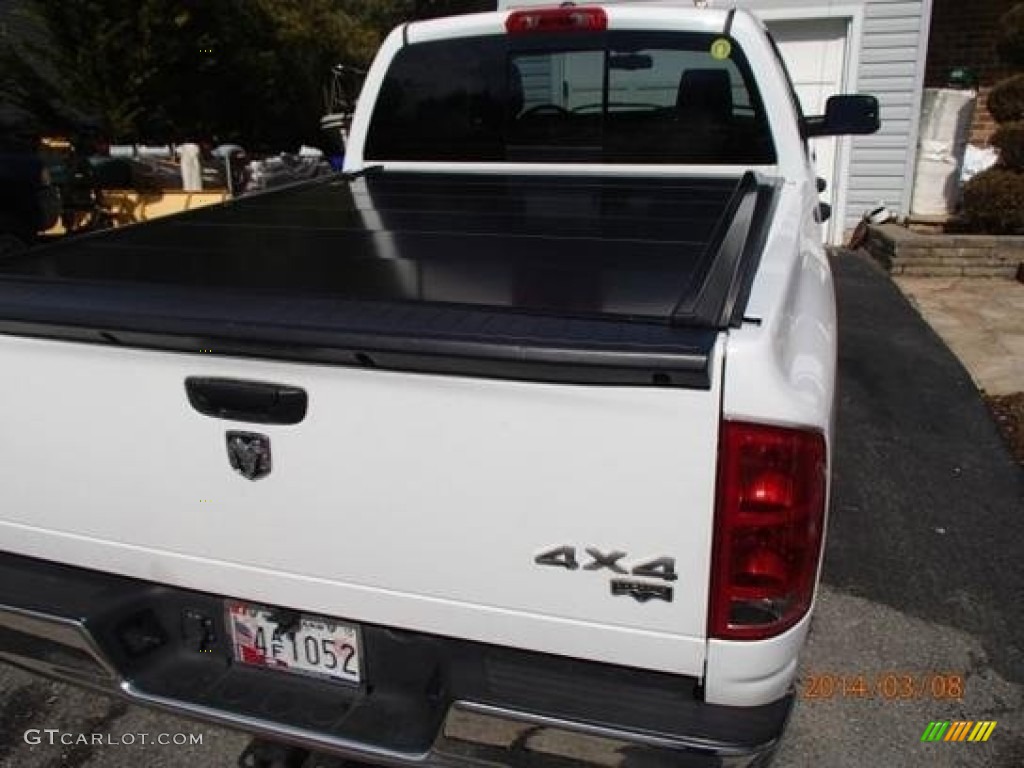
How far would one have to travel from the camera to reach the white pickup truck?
1558mm

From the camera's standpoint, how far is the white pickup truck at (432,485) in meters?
1.56

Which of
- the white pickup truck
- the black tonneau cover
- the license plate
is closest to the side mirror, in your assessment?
the black tonneau cover

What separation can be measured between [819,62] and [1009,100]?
2.07 meters

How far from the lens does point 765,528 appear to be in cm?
158

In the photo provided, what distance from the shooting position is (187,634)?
2.07m

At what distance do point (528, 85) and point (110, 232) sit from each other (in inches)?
72.9

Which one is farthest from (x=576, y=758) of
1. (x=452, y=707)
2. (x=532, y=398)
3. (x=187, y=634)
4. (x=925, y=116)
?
(x=925, y=116)

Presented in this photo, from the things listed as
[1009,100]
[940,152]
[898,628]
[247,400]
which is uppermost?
[247,400]

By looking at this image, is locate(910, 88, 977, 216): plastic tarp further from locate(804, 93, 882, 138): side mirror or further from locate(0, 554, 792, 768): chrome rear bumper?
locate(0, 554, 792, 768): chrome rear bumper

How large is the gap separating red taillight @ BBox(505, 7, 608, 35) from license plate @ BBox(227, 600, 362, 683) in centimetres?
269

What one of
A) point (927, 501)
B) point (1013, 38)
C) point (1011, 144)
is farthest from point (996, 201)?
point (927, 501)
